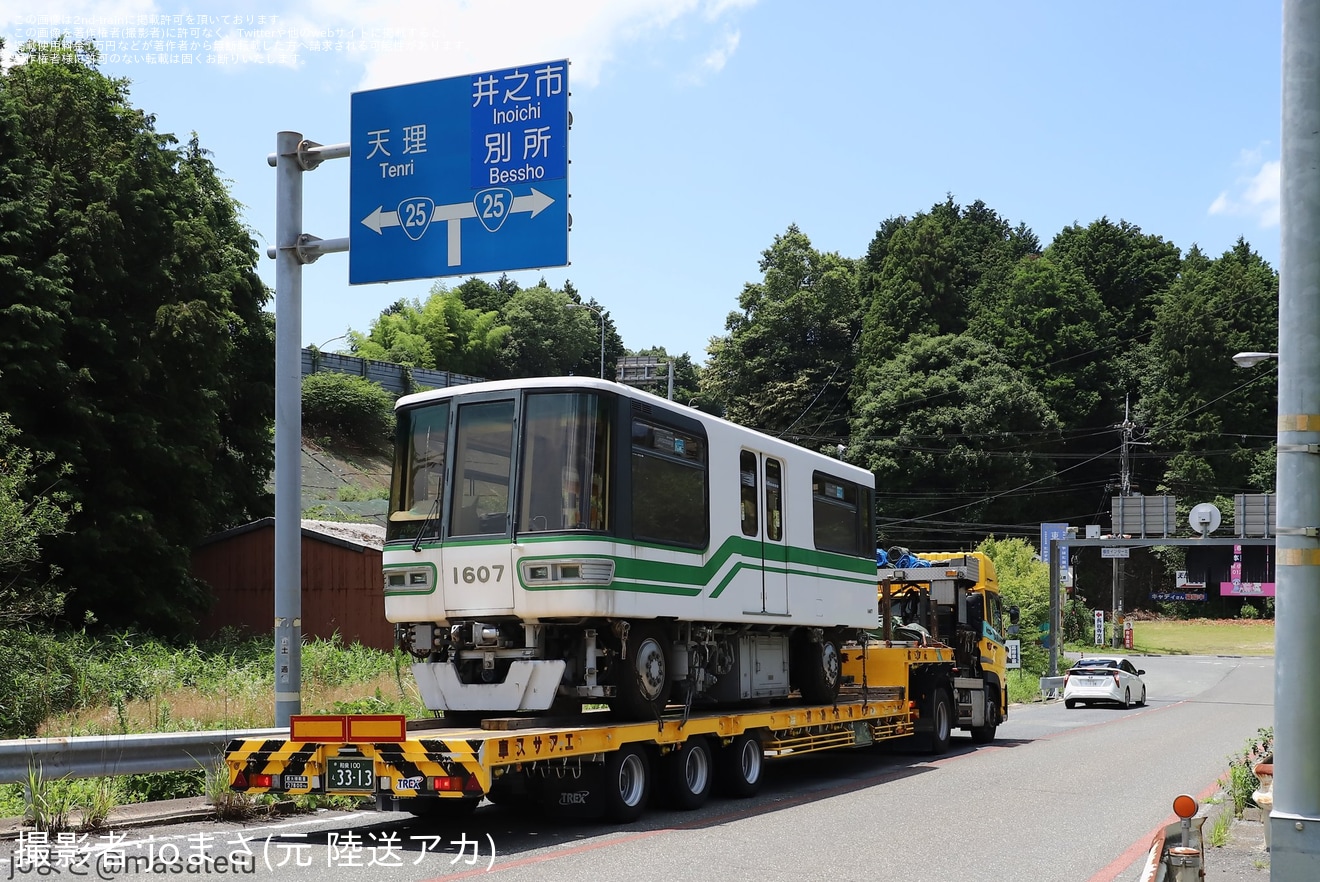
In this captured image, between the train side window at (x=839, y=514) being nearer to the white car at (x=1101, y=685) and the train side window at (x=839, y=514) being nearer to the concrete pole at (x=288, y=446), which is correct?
the concrete pole at (x=288, y=446)

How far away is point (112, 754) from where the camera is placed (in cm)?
1108

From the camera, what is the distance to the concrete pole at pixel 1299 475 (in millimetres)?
5441

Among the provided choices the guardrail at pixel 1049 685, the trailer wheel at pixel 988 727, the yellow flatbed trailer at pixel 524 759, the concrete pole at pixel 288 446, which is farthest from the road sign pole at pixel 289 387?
the guardrail at pixel 1049 685

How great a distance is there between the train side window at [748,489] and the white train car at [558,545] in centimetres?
31

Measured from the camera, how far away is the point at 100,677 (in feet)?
76.2

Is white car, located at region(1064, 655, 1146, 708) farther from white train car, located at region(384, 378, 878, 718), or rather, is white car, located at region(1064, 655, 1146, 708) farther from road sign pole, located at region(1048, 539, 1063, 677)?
white train car, located at region(384, 378, 878, 718)

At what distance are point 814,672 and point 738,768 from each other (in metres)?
3.29

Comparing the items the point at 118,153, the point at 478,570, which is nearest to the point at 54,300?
the point at 118,153

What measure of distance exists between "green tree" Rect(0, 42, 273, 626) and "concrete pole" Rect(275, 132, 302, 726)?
17367mm

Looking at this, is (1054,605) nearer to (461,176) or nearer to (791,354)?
(461,176)

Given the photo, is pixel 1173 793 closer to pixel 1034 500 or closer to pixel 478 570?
pixel 478 570

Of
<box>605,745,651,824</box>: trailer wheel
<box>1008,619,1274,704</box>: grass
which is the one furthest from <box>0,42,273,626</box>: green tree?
<box>1008,619,1274,704</box>: grass

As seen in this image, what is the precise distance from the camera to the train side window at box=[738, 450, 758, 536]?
47.8 ft

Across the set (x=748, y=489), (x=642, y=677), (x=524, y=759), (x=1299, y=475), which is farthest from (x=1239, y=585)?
(x=1299, y=475)
